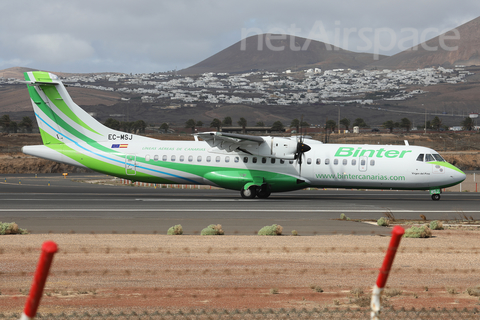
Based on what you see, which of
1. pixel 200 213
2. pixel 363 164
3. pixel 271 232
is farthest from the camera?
pixel 363 164

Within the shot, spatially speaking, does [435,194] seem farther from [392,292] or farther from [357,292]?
[357,292]

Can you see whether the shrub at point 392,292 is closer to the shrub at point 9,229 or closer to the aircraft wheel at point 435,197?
the shrub at point 9,229

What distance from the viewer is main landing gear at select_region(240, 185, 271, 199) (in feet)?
97.9

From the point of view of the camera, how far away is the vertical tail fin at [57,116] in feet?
103

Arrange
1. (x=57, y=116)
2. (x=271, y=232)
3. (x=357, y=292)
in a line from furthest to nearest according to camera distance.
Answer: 1. (x=57, y=116)
2. (x=271, y=232)
3. (x=357, y=292)

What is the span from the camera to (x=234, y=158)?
3034 centimetres

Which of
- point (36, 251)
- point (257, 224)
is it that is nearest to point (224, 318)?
point (36, 251)

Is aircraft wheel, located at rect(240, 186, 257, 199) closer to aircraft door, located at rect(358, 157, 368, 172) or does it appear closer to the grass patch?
aircraft door, located at rect(358, 157, 368, 172)

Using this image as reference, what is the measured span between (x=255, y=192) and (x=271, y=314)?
2263 cm

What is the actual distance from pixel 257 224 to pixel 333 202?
10287 mm

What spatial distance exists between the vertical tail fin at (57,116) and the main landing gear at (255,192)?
978cm

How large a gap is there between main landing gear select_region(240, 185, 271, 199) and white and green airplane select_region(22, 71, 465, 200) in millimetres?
60

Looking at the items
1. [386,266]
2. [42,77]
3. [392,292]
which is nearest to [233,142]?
[42,77]

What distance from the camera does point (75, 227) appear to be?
56.3ft
